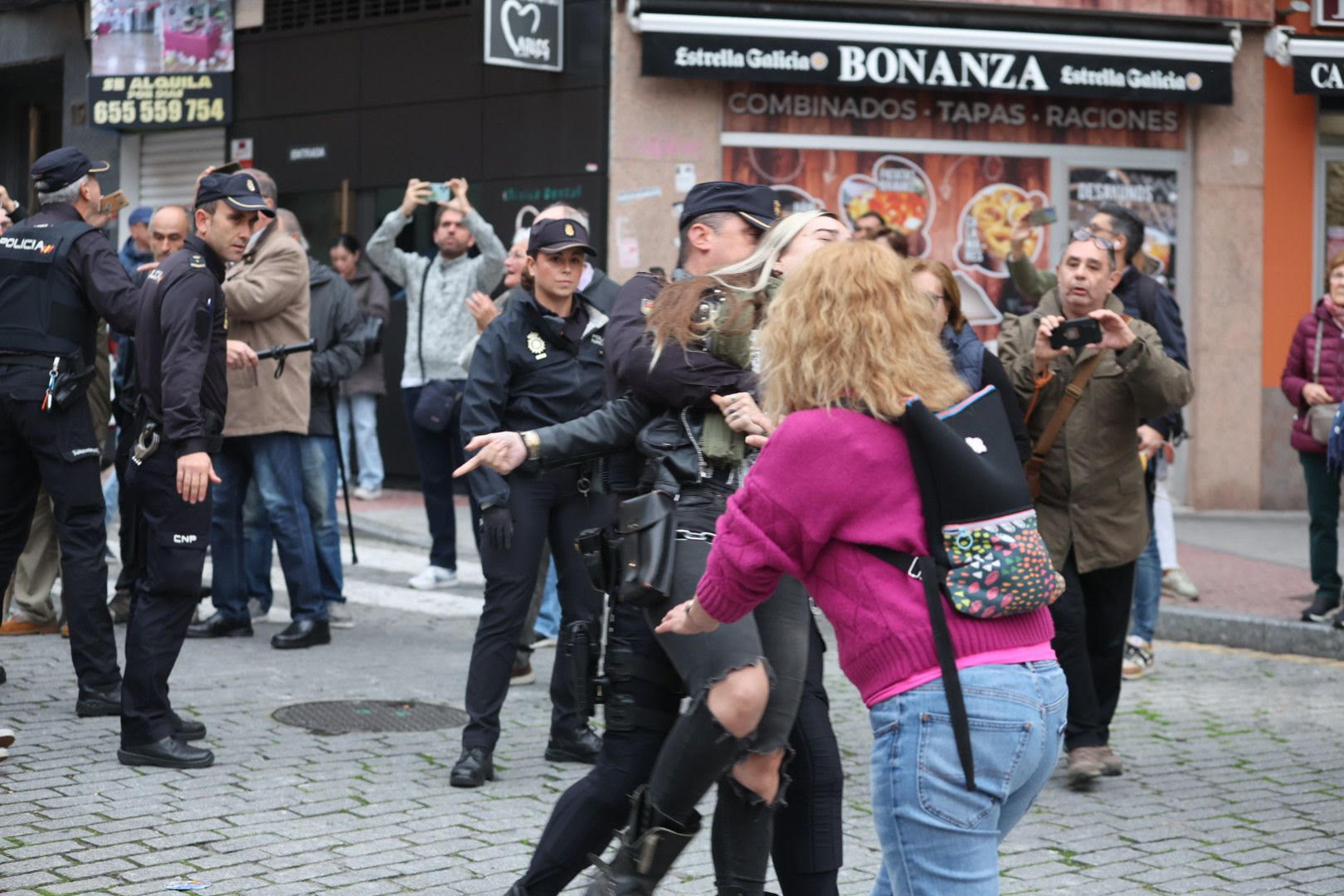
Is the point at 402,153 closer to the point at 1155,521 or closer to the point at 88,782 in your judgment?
the point at 1155,521

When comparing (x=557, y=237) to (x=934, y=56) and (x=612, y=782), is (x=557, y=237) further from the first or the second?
(x=934, y=56)

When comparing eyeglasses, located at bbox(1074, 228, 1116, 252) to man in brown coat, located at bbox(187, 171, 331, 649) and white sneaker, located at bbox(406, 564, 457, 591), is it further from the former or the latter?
white sneaker, located at bbox(406, 564, 457, 591)

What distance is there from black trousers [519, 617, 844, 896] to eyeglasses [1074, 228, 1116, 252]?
2.40 m

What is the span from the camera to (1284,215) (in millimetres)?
14969

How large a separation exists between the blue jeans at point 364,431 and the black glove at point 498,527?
332 inches

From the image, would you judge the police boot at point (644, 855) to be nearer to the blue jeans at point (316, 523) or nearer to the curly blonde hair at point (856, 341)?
the curly blonde hair at point (856, 341)

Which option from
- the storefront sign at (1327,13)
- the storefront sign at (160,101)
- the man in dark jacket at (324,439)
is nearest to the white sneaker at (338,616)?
the man in dark jacket at (324,439)

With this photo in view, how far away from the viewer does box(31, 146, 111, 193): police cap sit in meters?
6.56

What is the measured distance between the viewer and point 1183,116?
14938mm

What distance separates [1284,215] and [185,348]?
1144 cm

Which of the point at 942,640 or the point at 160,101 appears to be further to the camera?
the point at 160,101

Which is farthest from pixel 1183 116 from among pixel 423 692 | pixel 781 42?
pixel 423 692

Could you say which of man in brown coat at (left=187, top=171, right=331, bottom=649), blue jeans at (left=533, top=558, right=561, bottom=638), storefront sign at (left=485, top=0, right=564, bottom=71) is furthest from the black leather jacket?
storefront sign at (left=485, top=0, right=564, bottom=71)

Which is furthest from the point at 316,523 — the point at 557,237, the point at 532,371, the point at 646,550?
the point at 646,550
